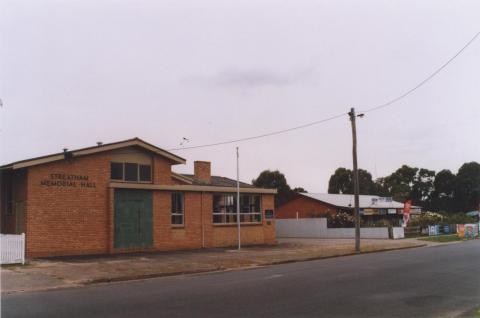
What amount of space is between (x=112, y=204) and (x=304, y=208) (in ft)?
112

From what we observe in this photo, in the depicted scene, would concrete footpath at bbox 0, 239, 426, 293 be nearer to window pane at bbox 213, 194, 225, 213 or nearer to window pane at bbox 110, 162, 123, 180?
window pane at bbox 110, 162, 123, 180

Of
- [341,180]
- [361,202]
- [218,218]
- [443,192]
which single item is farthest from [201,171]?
[443,192]

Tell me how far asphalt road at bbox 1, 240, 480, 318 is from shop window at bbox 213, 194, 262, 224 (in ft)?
45.5

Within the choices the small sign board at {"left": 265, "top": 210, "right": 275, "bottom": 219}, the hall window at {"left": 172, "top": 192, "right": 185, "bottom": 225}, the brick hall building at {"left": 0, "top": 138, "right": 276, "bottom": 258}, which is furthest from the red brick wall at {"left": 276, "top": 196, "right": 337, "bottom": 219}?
the hall window at {"left": 172, "top": 192, "right": 185, "bottom": 225}

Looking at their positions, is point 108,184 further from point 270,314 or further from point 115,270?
point 270,314

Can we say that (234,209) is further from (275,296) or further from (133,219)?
(275,296)

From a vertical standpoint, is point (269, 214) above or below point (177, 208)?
below

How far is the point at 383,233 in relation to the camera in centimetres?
4147

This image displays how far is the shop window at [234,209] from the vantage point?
3112cm

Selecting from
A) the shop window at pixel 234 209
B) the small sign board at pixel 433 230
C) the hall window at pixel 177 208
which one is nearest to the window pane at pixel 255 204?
the shop window at pixel 234 209

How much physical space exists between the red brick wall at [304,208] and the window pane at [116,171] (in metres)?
28.2

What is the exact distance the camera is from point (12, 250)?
19.4 m

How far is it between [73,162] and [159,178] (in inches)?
194

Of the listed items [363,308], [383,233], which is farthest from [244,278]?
[383,233]
